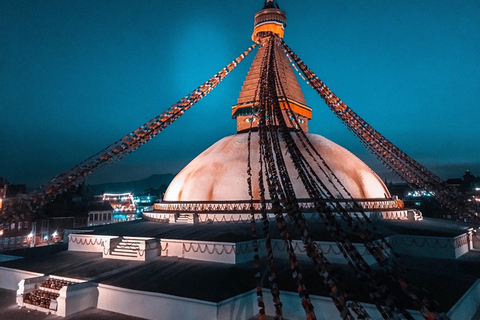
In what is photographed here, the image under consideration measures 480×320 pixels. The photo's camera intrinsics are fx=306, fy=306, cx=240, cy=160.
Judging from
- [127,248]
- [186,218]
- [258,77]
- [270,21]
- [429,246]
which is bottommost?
[429,246]

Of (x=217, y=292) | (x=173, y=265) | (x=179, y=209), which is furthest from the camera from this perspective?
(x=179, y=209)

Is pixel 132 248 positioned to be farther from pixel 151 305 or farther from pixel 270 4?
pixel 270 4

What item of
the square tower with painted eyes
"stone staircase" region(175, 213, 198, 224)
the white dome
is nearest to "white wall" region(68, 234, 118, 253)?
"stone staircase" region(175, 213, 198, 224)

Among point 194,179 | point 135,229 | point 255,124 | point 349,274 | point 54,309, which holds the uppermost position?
point 255,124

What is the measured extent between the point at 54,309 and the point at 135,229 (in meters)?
4.15

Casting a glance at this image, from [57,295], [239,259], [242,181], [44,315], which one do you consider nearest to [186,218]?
[242,181]

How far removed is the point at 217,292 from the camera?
5.59 meters

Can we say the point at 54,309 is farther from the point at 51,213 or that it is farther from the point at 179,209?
the point at 51,213

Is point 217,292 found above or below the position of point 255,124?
below

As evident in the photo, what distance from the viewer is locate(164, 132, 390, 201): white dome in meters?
10.4

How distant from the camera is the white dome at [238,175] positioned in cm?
1040

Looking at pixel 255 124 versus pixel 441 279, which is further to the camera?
pixel 255 124

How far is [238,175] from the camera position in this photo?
1059 centimetres

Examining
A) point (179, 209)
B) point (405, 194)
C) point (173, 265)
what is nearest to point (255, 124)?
point (179, 209)
